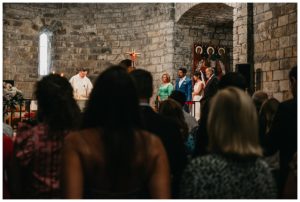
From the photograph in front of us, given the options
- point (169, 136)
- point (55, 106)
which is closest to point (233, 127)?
point (169, 136)

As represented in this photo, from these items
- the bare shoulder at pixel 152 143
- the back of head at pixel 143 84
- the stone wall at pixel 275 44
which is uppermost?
the stone wall at pixel 275 44

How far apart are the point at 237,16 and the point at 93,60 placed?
620 cm

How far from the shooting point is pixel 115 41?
15.7 metres

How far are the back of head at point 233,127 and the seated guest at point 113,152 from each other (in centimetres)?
25

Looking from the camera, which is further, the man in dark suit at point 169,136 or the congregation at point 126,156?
the man in dark suit at point 169,136

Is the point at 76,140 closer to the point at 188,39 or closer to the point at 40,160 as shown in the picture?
the point at 40,160

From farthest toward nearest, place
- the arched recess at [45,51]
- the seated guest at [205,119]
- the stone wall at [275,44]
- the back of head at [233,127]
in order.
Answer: the arched recess at [45,51] → the stone wall at [275,44] → the seated guest at [205,119] → the back of head at [233,127]

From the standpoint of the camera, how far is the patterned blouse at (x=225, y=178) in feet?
6.93

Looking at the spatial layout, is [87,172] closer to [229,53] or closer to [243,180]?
[243,180]

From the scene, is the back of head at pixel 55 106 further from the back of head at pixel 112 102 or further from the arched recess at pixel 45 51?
the arched recess at pixel 45 51

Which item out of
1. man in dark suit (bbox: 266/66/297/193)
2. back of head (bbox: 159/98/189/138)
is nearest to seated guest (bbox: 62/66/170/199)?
man in dark suit (bbox: 266/66/297/193)

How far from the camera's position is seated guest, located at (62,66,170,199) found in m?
1.98

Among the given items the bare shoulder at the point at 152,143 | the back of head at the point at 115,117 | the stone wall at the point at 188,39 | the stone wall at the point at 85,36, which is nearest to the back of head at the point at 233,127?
the bare shoulder at the point at 152,143

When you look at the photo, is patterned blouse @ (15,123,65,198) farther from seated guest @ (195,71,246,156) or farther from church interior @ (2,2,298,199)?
seated guest @ (195,71,246,156)
